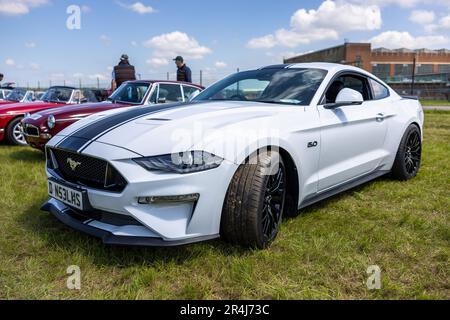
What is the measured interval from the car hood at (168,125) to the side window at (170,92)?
3.31 meters

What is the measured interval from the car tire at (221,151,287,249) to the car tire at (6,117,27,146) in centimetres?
604

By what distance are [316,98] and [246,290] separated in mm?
1668

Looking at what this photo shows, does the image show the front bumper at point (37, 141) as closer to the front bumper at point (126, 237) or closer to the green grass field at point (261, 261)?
the green grass field at point (261, 261)

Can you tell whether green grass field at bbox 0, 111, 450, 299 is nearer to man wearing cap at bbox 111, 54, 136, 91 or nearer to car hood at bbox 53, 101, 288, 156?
car hood at bbox 53, 101, 288, 156

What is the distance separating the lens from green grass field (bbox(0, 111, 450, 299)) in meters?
2.18

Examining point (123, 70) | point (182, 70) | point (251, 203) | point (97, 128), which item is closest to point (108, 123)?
point (97, 128)

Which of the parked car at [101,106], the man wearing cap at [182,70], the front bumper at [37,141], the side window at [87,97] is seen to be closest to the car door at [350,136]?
the parked car at [101,106]

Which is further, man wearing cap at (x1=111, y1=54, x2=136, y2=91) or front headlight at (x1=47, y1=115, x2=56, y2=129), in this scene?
man wearing cap at (x1=111, y1=54, x2=136, y2=91)

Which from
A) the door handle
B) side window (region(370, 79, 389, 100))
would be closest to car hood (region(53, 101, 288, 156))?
the door handle

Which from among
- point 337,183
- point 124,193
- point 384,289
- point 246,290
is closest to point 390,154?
point 337,183

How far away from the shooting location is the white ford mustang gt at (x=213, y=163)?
2238 mm

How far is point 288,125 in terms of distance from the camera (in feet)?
9.07

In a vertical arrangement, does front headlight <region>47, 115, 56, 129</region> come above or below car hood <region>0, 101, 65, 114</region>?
below

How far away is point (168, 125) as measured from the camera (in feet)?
8.22
